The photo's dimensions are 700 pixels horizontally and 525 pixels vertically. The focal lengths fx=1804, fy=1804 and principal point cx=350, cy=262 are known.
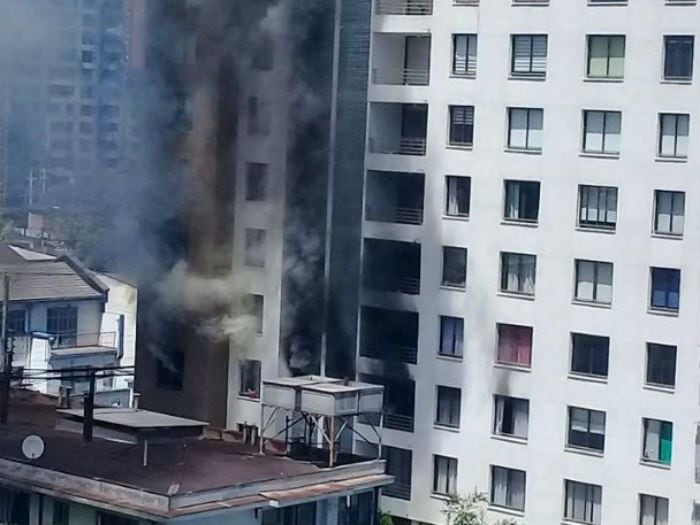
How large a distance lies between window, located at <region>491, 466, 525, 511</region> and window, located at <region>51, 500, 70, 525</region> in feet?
11.8

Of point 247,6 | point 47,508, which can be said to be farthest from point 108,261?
point 47,508

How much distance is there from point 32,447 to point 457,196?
3.99 m

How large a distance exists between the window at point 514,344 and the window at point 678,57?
2279mm

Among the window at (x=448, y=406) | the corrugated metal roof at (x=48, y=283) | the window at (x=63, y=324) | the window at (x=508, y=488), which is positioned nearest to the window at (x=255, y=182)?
the window at (x=448, y=406)

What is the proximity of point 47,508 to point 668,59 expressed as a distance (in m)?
5.51

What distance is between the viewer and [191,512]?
11.7 metres

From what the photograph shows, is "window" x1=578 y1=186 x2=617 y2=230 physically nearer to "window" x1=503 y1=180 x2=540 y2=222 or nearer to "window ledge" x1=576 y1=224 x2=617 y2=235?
"window ledge" x1=576 y1=224 x2=617 y2=235

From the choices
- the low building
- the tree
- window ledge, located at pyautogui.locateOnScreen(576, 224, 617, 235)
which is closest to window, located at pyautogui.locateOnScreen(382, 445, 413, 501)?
the tree

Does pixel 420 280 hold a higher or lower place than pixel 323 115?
lower

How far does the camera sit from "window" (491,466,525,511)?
14.1 meters

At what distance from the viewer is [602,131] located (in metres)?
13.6

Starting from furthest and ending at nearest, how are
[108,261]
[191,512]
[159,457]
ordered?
[108,261] → [159,457] → [191,512]

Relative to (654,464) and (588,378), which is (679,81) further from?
(654,464)

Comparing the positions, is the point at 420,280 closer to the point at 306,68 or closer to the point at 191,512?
the point at 306,68
